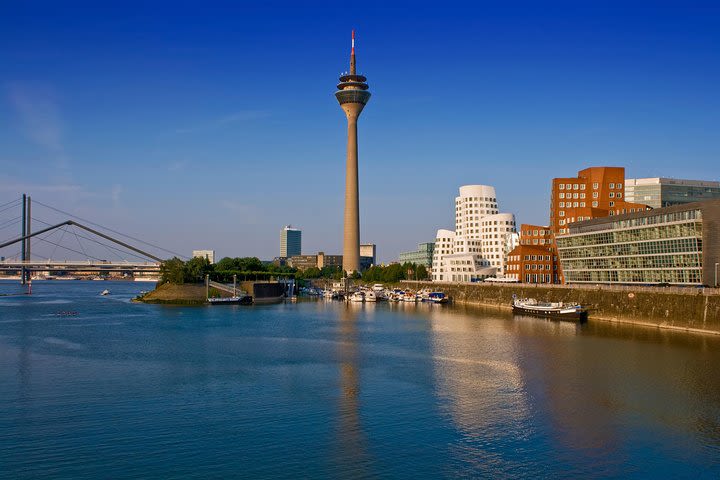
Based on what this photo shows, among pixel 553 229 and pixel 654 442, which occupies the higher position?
pixel 553 229

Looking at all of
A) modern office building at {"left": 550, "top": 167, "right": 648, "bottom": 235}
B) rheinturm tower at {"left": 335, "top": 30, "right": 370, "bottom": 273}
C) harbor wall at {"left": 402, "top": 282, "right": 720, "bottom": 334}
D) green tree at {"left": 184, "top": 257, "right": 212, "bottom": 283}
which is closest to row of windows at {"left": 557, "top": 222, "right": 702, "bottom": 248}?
harbor wall at {"left": 402, "top": 282, "right": 720, "bottom": 334}

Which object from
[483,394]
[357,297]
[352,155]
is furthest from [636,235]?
[352,155]

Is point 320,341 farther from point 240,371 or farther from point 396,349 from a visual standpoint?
point 240,371

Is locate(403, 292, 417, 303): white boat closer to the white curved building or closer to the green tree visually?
the white curved building

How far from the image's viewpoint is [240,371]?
4128 cm

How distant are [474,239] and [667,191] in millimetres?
40544

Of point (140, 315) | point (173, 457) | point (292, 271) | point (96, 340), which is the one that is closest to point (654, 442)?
point (173, 457)

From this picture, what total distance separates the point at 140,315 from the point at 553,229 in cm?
6699

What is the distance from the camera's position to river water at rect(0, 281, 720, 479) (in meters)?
23.9

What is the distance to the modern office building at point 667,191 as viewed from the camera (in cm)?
13625

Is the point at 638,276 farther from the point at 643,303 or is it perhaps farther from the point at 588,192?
the point at 588,192

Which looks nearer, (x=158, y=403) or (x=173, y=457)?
(x=173, y=457)

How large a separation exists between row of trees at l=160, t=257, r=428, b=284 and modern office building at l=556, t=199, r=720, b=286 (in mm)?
60866

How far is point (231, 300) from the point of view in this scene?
106125 mm
